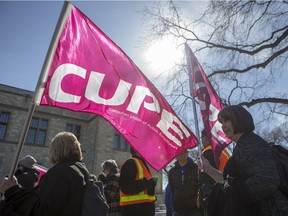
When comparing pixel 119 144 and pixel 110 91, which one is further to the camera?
pixel 119 144

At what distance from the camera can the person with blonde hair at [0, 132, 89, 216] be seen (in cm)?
187

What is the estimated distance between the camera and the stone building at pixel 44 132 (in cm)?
1727

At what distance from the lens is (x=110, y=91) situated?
106 inches

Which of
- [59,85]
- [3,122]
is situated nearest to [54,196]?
[59,85]

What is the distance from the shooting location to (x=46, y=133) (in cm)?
1889

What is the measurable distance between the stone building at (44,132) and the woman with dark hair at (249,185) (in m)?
14.4

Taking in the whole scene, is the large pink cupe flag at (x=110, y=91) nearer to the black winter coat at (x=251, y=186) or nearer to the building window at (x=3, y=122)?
the black winter coat at (x=251, y=186)

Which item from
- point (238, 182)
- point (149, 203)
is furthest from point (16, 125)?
point (238, 182)

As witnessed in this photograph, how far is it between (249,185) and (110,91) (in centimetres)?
166

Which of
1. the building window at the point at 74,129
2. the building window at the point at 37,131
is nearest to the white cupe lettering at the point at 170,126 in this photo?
the building window at the point at 37,131

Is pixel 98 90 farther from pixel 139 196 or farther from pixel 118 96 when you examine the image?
pixel 139 196

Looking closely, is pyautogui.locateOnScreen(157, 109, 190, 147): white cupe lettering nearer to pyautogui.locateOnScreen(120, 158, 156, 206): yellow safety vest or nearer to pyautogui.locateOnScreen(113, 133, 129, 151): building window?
→ pyautogui.locateOnScreen(120, 158, 156, 206): yellow safety vest

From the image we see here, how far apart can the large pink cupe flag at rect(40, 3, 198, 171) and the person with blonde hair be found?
55 centimetres

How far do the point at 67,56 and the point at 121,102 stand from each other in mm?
745
